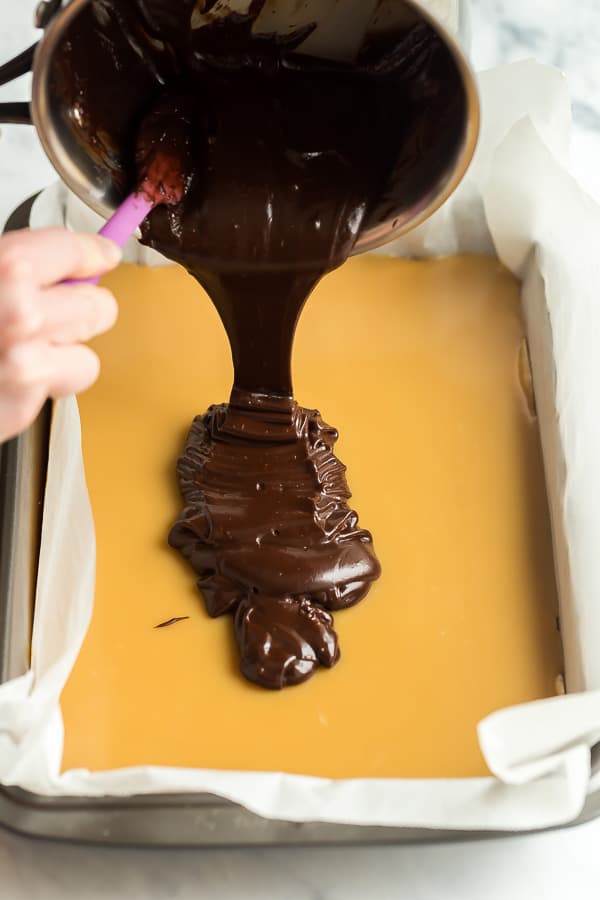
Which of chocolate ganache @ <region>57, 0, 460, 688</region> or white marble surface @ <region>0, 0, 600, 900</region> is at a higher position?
chocolate ganache @ <region>57, 0, 460, 688</region>

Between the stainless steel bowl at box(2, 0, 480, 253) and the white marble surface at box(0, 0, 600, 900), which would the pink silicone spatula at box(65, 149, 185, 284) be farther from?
the white marble surface at box(0, 0, 600, 900)

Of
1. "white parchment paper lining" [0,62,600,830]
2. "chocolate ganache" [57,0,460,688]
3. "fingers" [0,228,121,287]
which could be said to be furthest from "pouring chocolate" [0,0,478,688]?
"fingers" [0,228,121,287]

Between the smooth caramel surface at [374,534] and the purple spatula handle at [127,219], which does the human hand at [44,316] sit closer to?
the purple spatula handle at [127,219]

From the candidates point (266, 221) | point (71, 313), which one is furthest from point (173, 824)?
point (266, 221)

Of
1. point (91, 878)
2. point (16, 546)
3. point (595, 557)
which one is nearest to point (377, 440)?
point (595, 557)

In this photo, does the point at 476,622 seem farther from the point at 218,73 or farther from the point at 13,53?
the point at 13,53

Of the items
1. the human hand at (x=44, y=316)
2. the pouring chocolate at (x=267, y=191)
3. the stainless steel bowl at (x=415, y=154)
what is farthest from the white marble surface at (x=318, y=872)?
the stainless steel bowl at (x=415, y=154)

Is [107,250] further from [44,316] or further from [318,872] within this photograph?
[318,872]
